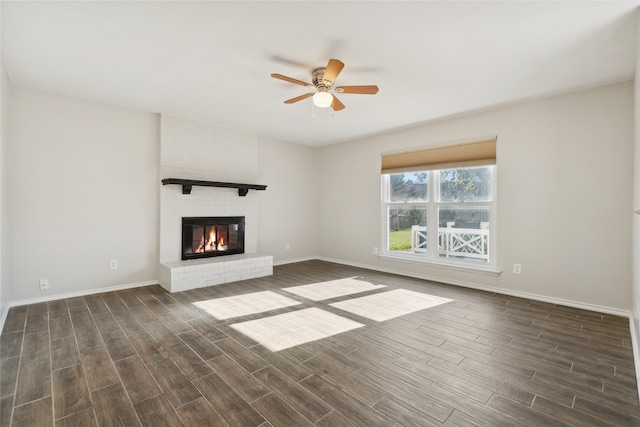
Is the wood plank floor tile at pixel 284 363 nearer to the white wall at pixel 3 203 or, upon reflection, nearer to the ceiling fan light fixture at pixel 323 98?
the ceiling fan light fixture at pixel 323 98

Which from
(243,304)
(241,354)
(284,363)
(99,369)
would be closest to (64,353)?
(99,369)

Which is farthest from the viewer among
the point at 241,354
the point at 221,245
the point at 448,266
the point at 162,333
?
the point at 221,245

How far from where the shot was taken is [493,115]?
4043 mm

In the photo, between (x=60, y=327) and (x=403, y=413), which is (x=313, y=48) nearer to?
(x=403, y=413)

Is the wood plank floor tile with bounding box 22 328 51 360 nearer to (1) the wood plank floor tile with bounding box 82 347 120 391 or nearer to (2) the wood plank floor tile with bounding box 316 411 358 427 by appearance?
(1) the wood plank floor tile with bounding box 82 347 120 391

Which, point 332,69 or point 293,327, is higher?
point 332,69

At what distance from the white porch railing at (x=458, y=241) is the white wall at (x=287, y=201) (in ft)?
7.81

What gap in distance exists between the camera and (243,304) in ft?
11.4

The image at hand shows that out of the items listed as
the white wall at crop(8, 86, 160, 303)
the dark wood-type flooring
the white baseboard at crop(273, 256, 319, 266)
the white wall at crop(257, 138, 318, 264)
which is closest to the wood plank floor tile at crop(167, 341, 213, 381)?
the dark wood-type flooring

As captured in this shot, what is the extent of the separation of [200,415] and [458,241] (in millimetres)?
4065

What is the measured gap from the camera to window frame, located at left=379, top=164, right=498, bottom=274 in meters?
4.11

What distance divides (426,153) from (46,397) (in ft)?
16.2

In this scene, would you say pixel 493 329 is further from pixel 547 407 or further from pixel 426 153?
pixel 426 153

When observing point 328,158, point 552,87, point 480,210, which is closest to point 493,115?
point 552,87
